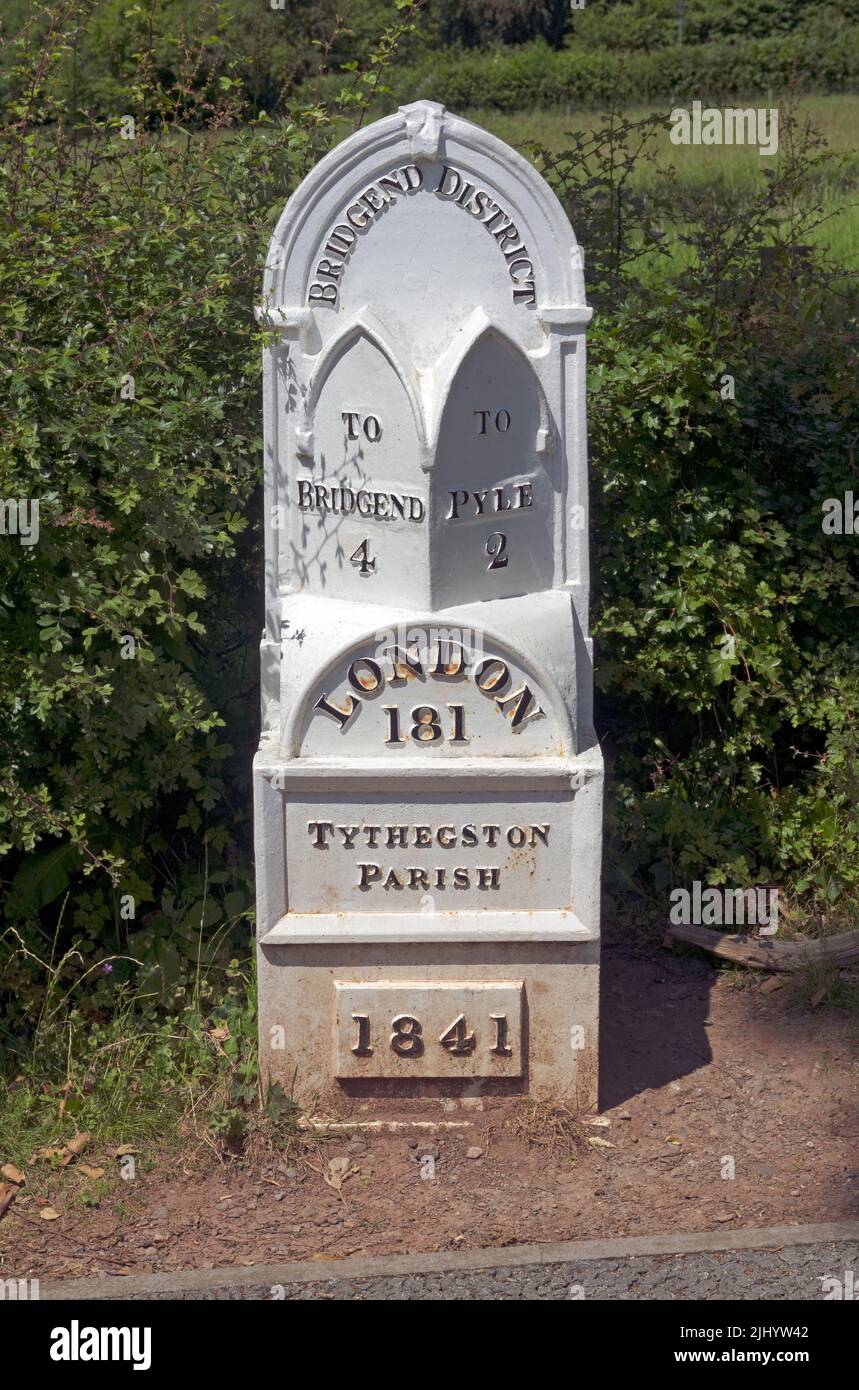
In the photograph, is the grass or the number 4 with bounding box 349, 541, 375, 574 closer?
the number 4 with bounding box 349, 541, 375, 574

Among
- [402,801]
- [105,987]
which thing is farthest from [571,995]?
[105,987]

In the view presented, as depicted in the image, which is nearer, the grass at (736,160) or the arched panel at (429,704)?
the arched panel at (429,704)

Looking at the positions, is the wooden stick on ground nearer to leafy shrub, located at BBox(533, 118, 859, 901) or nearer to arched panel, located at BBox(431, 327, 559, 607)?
leafy shrub, located at BBox(533, 118, 859, 901)

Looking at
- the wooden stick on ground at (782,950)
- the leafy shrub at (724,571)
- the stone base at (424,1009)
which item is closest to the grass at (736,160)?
the leafy shrub at (724,571)

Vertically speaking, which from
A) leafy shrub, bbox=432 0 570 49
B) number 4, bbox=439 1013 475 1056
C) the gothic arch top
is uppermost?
leafy shrub, bbox=432 0 570 49

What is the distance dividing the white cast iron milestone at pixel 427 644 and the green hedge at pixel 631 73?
12.0 m

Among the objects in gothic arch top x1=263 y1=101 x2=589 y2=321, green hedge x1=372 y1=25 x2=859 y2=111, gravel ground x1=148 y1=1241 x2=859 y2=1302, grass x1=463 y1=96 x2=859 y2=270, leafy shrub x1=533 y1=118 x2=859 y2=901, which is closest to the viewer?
gravel ground x1=148 y1=1241 x2=859 y2=1302

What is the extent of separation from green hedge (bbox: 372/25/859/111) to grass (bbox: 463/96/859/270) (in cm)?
36

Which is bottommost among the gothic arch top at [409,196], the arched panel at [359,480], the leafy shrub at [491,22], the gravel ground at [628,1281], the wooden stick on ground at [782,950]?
the gravel ground at [628,1281]

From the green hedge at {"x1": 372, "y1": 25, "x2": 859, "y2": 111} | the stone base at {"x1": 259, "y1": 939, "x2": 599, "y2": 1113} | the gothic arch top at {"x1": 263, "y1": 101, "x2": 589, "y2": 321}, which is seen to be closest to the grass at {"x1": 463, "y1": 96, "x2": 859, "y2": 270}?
the green hedge at {"x1": 372, "y1": 25, "x2": 859, "y2": 111}

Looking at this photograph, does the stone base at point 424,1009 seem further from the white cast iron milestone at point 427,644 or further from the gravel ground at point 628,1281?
the gravel ground at point 628,1281

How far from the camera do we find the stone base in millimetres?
3820

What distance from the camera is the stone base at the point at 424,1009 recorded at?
12.5 ft

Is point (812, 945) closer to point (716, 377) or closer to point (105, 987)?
point (716, 377)
